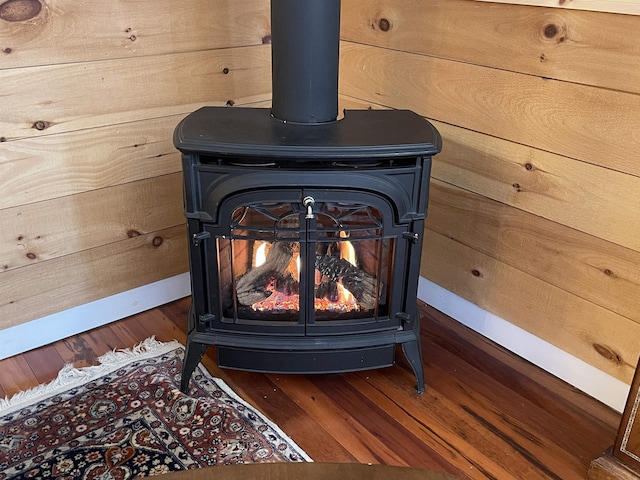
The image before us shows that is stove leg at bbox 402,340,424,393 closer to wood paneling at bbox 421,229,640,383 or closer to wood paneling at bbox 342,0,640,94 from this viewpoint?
wood paneling at bbox 421,229,640,383

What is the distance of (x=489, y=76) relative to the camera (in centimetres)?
179

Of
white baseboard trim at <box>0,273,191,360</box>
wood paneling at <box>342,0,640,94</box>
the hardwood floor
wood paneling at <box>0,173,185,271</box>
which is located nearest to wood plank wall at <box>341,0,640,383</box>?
wood paneling at <box>342,0,640,94</box>

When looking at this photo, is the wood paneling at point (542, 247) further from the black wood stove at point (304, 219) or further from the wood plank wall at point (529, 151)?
the black wood stove at point (304, 219)

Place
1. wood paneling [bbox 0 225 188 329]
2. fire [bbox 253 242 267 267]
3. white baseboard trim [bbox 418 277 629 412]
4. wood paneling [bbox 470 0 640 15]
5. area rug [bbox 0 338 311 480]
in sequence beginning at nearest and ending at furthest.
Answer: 1. wood paneling [bbox 470 0 640 15]
2. area rug [bbox 0 338 311 480]
3. fire [bbox 253 242 267 267]
4. white baseboard trim [bbox 418 277 629 412]
5. wood paneling [bbox 0 225 188 329]

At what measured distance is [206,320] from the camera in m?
1.70

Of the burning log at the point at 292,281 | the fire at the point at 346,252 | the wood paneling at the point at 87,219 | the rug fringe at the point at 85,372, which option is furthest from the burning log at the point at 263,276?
the wood paneling at the point at 87,219

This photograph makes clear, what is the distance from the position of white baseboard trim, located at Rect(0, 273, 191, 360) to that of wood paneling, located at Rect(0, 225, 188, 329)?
2cm

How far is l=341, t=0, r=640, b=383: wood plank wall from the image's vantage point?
5.14ft

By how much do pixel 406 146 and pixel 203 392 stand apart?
0.91m

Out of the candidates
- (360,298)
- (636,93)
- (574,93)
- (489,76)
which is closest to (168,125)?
(360,298)

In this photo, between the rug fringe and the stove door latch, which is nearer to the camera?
the stove door latch

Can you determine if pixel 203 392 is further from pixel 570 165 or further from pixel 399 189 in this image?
pixel 570 165

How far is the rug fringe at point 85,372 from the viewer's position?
69.3 inches

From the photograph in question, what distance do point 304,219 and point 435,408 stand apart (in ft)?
2.23
